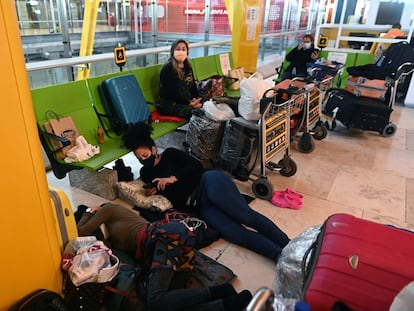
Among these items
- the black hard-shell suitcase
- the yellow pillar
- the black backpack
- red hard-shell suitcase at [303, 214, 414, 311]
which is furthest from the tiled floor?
the yellow pillar

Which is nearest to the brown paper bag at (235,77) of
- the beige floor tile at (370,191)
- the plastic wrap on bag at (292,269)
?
the beige floor tile at (370,191)

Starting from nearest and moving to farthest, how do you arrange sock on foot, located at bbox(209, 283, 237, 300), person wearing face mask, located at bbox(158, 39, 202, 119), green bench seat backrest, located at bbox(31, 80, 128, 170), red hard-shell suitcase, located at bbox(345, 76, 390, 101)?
sock on foot, located at bbox(209, 283, 237, 300)
green bench seat backrest, located at bbox(31, 80, 128, 170)
person wearing face mask, located at bbox(158, 39, 202, 119)
red hard-shell suitcase, located at bbox(345, 76, 390, 101)

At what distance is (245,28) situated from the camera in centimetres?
559

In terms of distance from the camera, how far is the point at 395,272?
42.9 inches

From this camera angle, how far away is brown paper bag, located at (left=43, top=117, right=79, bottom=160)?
8.54 ft

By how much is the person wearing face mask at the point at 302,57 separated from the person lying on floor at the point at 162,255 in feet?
14.4

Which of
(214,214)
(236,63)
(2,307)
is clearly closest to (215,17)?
(236,63)

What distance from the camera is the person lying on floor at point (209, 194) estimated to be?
2217mm

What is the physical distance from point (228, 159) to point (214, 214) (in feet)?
2.87

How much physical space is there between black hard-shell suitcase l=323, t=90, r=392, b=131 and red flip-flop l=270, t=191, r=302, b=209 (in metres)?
2.14

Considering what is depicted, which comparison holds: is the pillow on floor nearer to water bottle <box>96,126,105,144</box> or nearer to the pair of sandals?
water bottle <box>96,126,105,144</box>

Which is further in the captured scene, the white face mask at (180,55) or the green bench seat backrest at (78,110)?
the white face mask at (180,55)

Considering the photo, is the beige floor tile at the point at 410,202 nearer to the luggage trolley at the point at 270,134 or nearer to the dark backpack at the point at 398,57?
the luggage trolley at the point at 270,134

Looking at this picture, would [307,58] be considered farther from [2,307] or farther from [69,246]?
[2,307]
